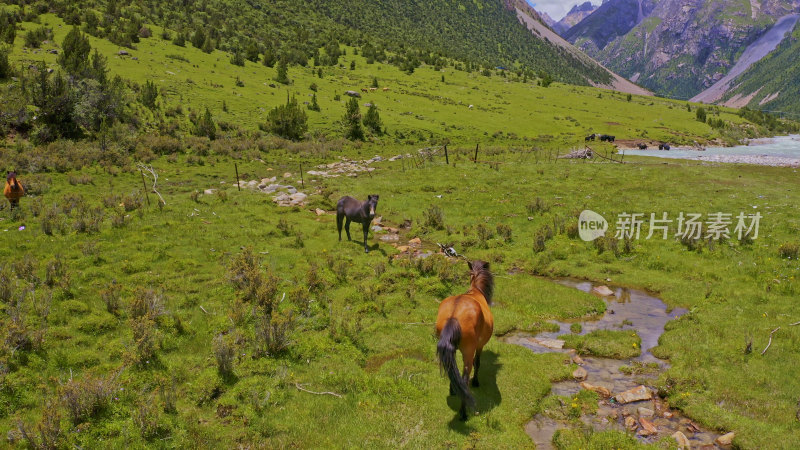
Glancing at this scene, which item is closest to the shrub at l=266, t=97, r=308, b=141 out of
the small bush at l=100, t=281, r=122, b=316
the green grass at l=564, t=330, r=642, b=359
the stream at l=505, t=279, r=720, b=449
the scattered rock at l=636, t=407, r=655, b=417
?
the small bush at l=100, t=281, r=122, b=316

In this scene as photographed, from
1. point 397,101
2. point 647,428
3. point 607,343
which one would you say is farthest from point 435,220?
point 397,101

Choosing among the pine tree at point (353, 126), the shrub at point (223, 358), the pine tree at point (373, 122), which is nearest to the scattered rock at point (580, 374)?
the shrub at point (223, 358)

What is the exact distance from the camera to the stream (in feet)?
27.3

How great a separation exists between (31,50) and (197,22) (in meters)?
39.3

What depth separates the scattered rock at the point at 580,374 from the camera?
33.4ft

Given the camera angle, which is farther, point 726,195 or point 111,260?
point 726,195

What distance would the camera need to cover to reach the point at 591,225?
21.4m

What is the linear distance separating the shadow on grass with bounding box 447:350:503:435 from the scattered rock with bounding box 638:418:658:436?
2848 mm

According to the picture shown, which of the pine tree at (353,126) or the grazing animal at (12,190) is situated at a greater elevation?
the pine tree at (353,126)

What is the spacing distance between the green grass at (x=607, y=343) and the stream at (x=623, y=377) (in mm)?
183

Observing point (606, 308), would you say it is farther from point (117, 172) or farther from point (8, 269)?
A: point (117, 172)

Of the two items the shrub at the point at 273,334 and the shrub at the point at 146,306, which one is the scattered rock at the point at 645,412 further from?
the shrub at the point at 146,306

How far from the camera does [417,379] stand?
31.8 ft

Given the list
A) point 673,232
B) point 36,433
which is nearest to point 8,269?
point 36,433
